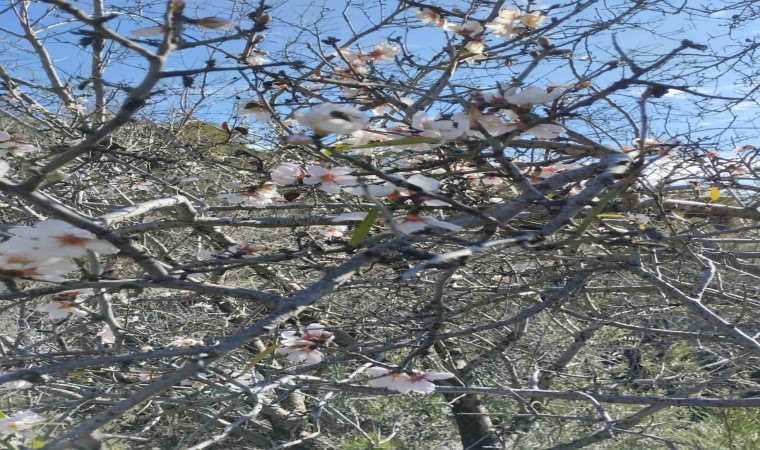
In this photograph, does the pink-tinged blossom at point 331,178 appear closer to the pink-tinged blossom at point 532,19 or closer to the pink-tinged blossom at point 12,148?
the pink-tinged blossom at point 12,148

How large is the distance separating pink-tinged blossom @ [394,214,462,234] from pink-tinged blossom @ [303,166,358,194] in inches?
7.4

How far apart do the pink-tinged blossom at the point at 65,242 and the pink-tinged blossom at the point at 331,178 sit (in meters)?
0.43

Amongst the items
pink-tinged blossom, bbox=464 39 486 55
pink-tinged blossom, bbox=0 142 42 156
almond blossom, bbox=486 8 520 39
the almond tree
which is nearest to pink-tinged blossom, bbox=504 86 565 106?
the almond tree

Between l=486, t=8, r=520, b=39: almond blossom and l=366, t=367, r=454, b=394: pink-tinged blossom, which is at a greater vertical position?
l=486, t=8, r=520, b=39: almond blossom

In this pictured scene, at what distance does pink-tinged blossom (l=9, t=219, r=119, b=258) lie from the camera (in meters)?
0.89

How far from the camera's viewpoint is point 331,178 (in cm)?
130

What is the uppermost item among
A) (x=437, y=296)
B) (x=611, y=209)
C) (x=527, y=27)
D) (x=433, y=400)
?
(x=527, y=27)

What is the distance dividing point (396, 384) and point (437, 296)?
29 cm

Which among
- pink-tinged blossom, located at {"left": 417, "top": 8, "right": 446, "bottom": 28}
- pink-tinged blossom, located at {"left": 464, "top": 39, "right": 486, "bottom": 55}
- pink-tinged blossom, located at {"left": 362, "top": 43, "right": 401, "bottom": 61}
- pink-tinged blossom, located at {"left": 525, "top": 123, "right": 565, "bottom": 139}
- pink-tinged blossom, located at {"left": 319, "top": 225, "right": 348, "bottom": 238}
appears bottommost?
pink-tinged blossom, located at {"left": 319, "top": 225, "right": 348, "bottom": 238}

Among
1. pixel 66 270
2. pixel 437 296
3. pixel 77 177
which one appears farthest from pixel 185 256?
pixel 66 270

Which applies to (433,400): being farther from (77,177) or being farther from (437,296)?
(437,296)

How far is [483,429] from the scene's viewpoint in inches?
170

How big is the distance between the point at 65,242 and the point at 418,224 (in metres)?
0.47

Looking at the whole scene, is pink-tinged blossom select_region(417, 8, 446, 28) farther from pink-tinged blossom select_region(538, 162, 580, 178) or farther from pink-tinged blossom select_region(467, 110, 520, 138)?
pink-tinged blossom select_region(467, 110, 520, 138)
